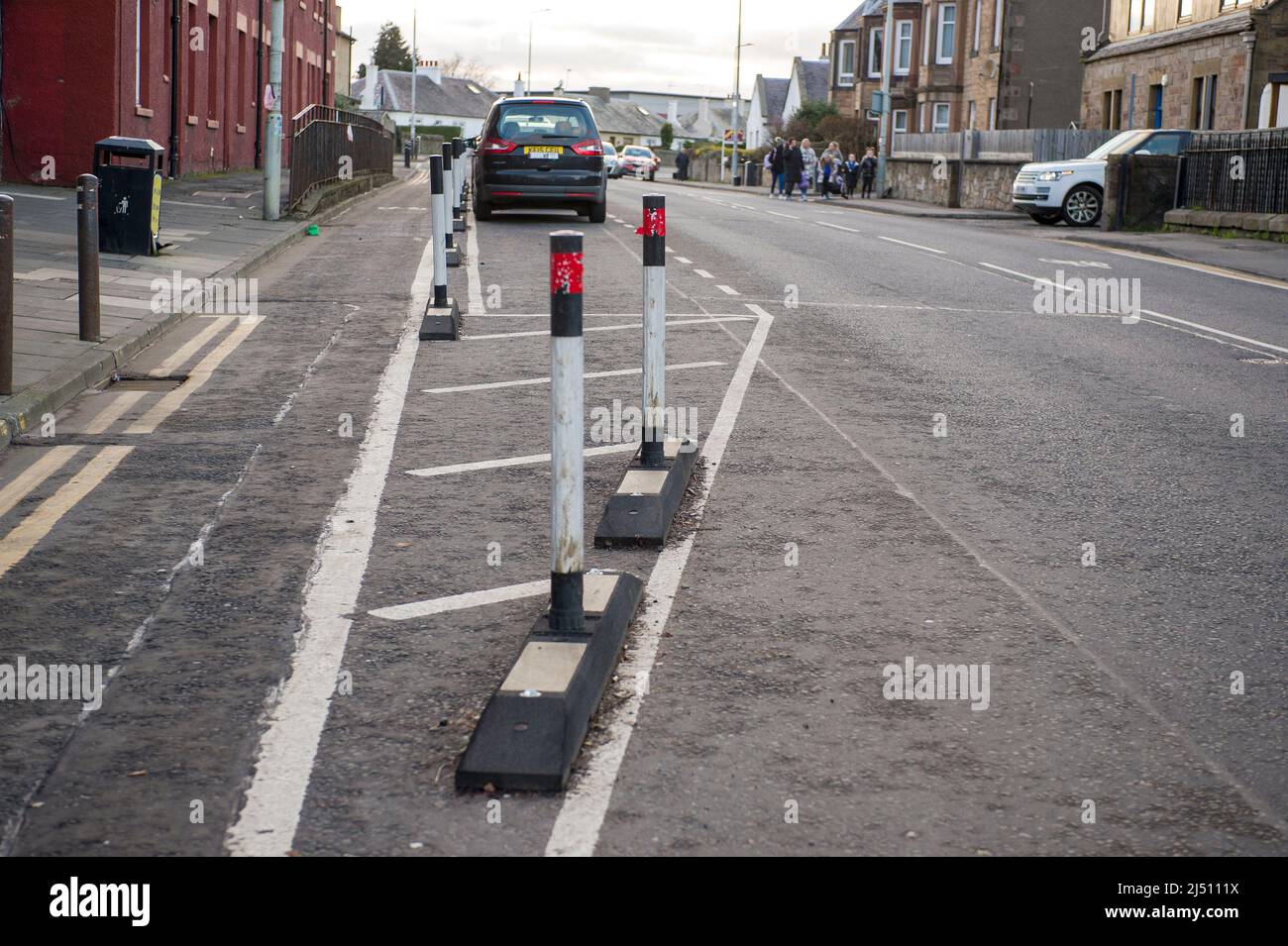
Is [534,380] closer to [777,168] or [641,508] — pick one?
[641,508]

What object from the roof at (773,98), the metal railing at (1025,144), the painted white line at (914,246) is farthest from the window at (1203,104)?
the roof at (773,98)

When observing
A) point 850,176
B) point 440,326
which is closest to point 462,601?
point 440,326

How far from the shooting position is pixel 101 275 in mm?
13977

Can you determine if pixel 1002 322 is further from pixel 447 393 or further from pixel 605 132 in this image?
pixel 605 132

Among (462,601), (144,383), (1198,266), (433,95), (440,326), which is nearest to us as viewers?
(462,601)

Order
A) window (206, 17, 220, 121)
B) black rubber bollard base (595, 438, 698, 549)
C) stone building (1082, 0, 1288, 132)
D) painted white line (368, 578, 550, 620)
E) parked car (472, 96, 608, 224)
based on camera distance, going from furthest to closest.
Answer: stone building (1082, 0, 1288, 132), window (206, 17, 220, 121), parked car (472, 96, 608, 224), black rubber bollard base (595, 438, 698, 549), painted white line (368, 578, 550, 620)

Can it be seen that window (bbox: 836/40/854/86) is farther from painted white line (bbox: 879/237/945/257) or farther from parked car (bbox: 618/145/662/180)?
painted white line (bbox: 879/237/945/257)

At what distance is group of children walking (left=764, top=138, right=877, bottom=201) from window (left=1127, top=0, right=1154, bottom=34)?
9373mm

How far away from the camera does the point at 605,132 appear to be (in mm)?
149375

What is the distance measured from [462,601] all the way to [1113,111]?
42170 millimetres

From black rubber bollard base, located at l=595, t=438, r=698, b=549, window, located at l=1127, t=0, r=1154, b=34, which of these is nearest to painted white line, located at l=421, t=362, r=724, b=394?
black rubber bollard base, located at l=595, t=438, r=698, b=549

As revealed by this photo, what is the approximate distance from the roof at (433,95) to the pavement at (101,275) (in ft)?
361

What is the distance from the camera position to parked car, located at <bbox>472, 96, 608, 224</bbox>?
75.6ft
